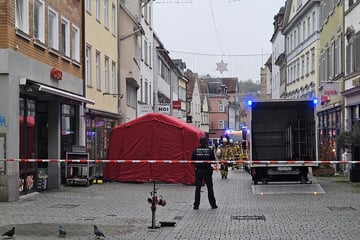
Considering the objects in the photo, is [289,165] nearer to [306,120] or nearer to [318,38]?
[306,120]

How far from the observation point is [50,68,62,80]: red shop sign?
19208 mm

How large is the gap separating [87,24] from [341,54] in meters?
12.9

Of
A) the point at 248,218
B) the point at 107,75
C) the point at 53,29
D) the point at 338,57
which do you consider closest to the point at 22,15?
the point at 53,29

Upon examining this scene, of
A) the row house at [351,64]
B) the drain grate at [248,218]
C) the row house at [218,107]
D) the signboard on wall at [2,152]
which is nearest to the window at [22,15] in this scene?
the signboard on wall at [2,152]

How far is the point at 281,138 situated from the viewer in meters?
23.1

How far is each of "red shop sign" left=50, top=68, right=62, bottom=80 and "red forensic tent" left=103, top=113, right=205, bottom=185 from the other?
5.06 meters

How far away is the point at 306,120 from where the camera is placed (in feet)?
71.8

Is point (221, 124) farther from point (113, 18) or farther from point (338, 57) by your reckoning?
point (113, 18)

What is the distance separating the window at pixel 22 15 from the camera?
16.8m

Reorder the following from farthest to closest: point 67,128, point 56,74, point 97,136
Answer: point 97,136, point 67,128, point 56,74

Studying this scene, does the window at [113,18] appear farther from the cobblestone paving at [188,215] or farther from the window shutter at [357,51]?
the cobblestone paving at [188,215]

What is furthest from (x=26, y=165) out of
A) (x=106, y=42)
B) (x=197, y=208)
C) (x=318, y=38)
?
(x=318, y=38)

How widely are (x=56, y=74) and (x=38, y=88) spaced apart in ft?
9.88

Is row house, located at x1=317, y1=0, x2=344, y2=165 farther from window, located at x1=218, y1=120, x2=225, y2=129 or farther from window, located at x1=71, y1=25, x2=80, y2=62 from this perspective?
window, located at x1=218, y1=120, x2=225, y2=129
